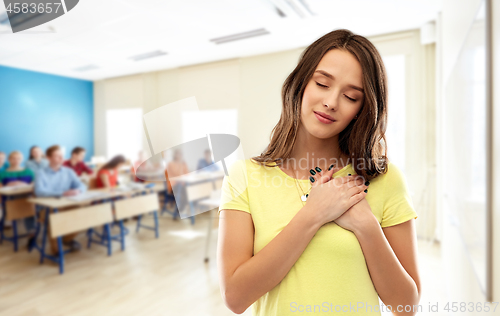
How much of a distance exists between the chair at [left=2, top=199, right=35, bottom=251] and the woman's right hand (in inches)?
164

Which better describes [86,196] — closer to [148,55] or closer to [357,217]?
[148,55]

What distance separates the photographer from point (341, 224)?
58 centimetres

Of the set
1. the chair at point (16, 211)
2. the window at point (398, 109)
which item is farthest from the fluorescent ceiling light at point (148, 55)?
the window at point (398, 109)

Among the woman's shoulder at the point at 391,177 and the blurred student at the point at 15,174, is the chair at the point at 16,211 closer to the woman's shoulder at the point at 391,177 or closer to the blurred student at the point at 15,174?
the blurred student at the point at 15,174

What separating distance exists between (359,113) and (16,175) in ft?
16.4

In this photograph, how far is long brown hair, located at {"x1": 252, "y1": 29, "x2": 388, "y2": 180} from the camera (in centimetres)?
59

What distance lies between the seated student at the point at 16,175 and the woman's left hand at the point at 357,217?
4.52 m

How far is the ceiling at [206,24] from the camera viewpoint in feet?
9.71

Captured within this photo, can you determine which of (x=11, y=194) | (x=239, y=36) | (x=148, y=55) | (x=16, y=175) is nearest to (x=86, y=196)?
(x=11, y=194)

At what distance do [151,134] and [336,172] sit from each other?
423 mm

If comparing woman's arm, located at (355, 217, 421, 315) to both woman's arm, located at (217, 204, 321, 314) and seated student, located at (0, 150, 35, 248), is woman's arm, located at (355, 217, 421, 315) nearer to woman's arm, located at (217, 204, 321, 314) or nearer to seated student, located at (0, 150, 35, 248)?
woman's arm, located at (217, 204, 321, 314)

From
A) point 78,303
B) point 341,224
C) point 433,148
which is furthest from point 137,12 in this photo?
point 433,148

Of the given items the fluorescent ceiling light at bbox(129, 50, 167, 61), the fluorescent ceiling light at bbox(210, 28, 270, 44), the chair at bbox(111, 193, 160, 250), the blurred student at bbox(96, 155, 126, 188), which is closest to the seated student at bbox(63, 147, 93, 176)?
the blurred student at bbox(96, 155, 126, 188)

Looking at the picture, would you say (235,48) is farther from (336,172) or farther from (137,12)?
(336,172)
